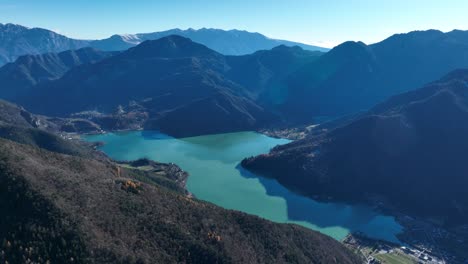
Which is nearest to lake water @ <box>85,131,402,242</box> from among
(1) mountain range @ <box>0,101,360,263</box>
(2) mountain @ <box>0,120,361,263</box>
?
(1) mountain range @ <box>0,101,360,263</box>

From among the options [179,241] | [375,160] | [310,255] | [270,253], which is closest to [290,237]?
[310,255]

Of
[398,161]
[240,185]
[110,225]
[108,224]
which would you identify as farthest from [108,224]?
[398,161]

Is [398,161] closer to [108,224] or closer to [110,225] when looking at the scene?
[110,225]

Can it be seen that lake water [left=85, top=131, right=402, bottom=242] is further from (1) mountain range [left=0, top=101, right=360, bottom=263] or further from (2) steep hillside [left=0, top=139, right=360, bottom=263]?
(2) steep hillside [left=0, top=139, right=360, bottom=263]

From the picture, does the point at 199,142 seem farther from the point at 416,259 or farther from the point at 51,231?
the point at 51,231

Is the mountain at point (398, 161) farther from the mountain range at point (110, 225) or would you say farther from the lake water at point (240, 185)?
the mountain range at point (110, 225)

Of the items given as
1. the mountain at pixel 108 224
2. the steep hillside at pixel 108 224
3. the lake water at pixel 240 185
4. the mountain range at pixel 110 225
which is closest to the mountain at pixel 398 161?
the lake water at pixel 240 185
